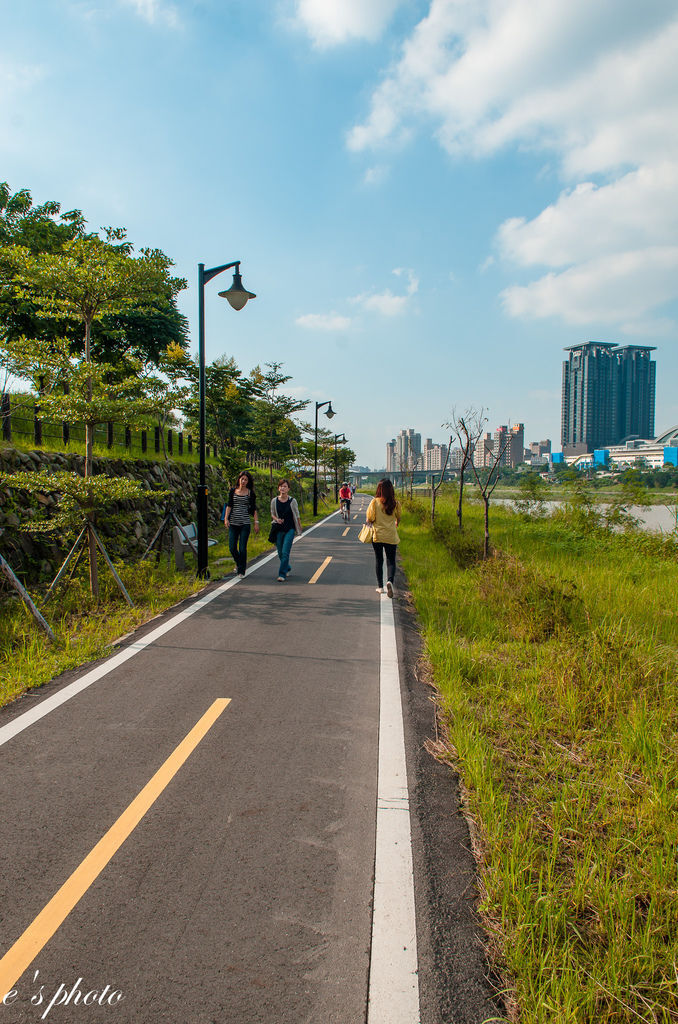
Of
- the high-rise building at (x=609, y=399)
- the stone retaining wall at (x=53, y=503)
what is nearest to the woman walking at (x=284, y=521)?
the stone retaining wall at (x=53, y=503)

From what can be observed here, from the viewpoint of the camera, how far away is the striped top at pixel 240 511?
10.0 m

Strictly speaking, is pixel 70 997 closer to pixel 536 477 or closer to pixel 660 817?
pixel 660 817

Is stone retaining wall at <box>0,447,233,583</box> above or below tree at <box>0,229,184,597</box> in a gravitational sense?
below

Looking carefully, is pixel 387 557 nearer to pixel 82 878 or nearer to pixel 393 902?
pixel 393 902

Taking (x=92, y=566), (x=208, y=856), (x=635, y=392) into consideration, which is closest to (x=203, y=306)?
(x=92, y=566)

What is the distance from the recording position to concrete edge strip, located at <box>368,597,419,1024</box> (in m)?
1.91

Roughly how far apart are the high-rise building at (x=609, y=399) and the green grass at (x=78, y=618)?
17609cm

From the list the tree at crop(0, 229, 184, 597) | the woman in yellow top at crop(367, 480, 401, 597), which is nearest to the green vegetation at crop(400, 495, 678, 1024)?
the woman in yellow top at crop(367, 480, 401, 597)

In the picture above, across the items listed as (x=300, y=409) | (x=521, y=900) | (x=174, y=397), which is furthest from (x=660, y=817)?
(x=300, y=409)

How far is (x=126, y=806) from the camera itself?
9.95 feet

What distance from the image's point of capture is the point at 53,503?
9.49 metres

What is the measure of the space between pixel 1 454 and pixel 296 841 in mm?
9037

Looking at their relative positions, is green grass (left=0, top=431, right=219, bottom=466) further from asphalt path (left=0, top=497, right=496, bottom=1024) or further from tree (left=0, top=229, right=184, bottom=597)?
asphalt path (left=0, top=497, right=496, bottom=1024)

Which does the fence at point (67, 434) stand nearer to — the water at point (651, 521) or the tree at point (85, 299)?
the tree at point (85, 299)
